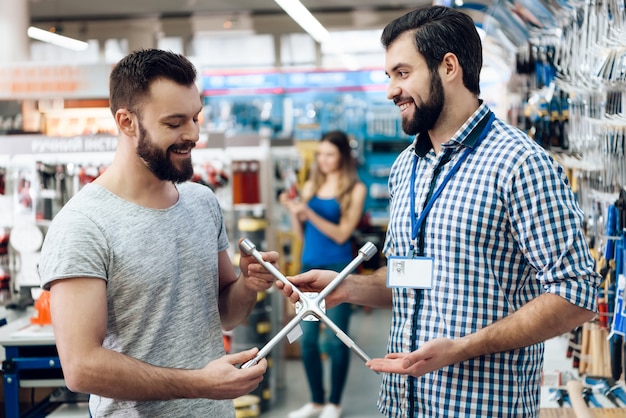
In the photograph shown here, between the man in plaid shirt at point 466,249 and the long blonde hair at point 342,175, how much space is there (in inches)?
130

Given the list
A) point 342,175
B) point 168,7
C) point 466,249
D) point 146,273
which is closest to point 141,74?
point 146,273

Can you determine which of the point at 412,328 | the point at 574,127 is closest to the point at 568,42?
the point at 574,127

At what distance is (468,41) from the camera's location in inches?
78.5

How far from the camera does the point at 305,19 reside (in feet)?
40.0

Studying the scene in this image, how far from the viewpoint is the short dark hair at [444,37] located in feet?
6.48

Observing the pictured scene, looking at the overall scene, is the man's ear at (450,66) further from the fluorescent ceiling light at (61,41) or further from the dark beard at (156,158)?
the fluorescent ceiling light at (61,41)

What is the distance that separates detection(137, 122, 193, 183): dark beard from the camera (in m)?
1.99

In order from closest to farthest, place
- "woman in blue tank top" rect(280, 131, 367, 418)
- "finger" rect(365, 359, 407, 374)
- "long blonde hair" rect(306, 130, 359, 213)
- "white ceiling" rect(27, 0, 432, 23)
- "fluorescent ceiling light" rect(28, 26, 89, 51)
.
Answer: "finger" rect(365, 359, 407, 374)
"woman in blue tank top" rect(280, 131, 367, 418)
"long blonde hair" rect(306, 130, 359, 213)
"white ceiling" rect(27, 0, 432, 23)
"fluorescent ceiling light" rect(28, 26, 89, 51)

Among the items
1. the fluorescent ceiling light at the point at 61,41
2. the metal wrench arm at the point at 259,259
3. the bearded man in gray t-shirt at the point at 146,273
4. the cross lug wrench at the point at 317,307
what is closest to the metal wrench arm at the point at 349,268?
the cross lug wrench at the point at 317,307

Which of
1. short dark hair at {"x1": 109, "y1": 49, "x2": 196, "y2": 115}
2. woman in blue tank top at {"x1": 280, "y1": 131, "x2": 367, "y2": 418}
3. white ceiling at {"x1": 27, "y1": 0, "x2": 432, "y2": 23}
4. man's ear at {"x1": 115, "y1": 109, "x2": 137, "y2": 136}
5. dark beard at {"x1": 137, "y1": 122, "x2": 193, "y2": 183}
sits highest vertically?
white ceiling at {"x1": 27, "y1": 0, "x2": 432, "y2": 23}

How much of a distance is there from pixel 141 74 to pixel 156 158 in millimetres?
215

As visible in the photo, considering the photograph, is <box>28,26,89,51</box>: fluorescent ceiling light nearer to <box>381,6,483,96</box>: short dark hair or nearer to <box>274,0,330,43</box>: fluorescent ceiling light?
<box>274,0,330,43</box>: fluorescent ceiling light

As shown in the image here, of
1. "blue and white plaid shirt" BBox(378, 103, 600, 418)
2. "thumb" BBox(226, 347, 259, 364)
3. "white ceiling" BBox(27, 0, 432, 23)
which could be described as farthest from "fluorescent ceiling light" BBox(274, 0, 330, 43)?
"thumb" BBox(226, 347, 259, 364)

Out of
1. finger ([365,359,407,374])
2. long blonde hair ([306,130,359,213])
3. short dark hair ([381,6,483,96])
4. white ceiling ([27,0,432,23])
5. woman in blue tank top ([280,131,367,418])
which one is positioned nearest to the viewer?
finger ([365,359,407,374])
